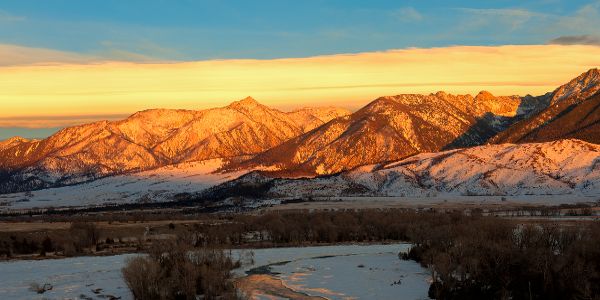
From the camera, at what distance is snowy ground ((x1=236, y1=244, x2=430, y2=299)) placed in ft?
190

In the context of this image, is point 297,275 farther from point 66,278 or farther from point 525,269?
point 525,269

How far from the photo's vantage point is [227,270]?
5759 cm

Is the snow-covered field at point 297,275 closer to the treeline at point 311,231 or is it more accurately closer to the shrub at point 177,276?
the shrub at point 177,276

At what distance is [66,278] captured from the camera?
2509 inches

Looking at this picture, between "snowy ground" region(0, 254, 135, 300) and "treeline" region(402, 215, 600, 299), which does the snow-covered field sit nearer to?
"snowy ground" region(0, 254, 135, 300)

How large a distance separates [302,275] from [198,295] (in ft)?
54.8

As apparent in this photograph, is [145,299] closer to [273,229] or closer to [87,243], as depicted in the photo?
[87,243]

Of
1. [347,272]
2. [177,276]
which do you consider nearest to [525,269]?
[347,272]

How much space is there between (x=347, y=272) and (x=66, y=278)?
86.1 ft

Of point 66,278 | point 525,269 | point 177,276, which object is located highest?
point 177,276

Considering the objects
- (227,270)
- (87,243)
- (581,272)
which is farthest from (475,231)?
(87,243)

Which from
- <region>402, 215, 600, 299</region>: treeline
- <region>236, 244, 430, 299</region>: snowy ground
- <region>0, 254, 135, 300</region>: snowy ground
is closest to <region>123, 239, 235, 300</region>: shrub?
<region>0, 254, 135, 300</region>: snowy ground

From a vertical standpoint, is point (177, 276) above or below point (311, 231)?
above

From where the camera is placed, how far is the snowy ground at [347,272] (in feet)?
190
